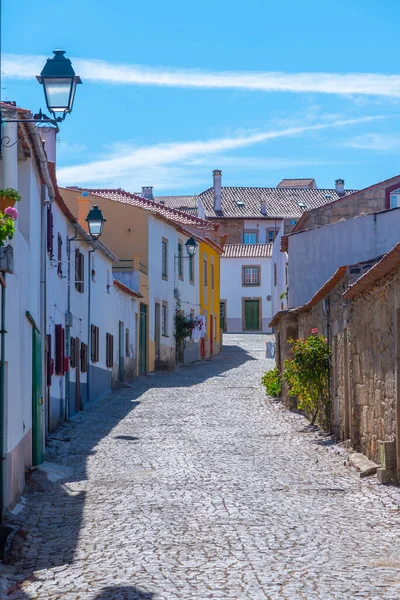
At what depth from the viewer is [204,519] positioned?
997 cm

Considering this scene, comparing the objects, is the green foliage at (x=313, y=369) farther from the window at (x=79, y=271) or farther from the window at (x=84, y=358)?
the window at (x=84, y=358)

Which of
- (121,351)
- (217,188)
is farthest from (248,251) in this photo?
(121,351)

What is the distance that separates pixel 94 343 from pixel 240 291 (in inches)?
1501

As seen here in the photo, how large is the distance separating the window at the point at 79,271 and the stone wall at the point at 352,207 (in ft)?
28.2

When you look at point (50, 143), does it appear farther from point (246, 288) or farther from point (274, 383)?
point (246, 288)

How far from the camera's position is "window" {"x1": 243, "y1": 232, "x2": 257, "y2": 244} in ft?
228

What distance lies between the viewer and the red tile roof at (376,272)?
10.9 m

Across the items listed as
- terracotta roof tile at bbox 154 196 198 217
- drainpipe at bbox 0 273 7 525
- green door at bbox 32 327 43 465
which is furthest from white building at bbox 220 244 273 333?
drainpipe at bbox 0 273 7 525

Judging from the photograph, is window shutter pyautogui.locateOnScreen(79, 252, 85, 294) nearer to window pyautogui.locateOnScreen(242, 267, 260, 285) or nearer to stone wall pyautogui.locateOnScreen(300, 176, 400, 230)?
stone wall pyautogui.locateOnScreen(300, 176, 400, 230)

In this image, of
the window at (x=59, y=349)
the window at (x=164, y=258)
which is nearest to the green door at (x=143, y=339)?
the window at (x=164, y=258)

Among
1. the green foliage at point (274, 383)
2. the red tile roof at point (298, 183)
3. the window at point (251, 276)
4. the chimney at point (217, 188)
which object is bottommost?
the green foliage at point (274, 383)

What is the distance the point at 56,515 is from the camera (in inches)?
428

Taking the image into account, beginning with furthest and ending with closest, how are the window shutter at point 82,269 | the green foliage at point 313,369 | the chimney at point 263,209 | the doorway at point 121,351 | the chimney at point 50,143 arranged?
the chimney at point 263,209 → the doorway at point 121,351 → the window shutter at point 82,269 → the chimney at point 50,143 → the green foliage at point 313,369

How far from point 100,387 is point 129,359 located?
6271 mm
